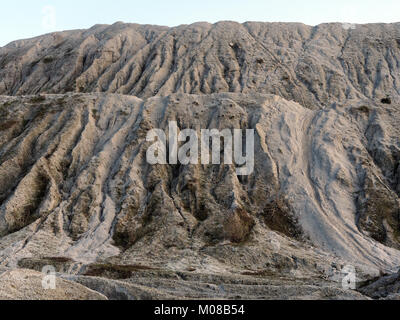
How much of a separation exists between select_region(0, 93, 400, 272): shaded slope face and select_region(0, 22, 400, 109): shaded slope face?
59.2 feet

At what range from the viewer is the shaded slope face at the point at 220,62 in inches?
2539

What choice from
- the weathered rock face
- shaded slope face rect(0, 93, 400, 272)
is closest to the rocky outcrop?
the weathered rock face

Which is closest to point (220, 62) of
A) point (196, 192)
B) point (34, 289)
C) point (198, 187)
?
point (198, 187)

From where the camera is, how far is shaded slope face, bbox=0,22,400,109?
64.5m

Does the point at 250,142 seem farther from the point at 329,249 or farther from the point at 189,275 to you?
the point at 189,275

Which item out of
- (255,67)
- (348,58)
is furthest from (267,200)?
(348,58)

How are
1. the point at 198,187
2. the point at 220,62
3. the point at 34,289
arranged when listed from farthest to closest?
the point at 220,62 < the point at 198,187 < the point at 34,289

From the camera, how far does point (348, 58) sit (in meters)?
69.9

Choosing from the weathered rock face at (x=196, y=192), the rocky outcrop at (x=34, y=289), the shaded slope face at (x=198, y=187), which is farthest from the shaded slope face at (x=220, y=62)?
the rocky outcrop at (x=34, y=289)

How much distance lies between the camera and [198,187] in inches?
1518

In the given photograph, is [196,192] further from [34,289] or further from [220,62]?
[220,62]

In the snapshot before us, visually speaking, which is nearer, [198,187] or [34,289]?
[34,289]

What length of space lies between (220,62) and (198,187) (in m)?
36.4

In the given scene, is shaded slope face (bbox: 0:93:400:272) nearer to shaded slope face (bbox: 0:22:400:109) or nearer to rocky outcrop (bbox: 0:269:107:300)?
rocky outcrop (bbox: 0:269:107:300)
